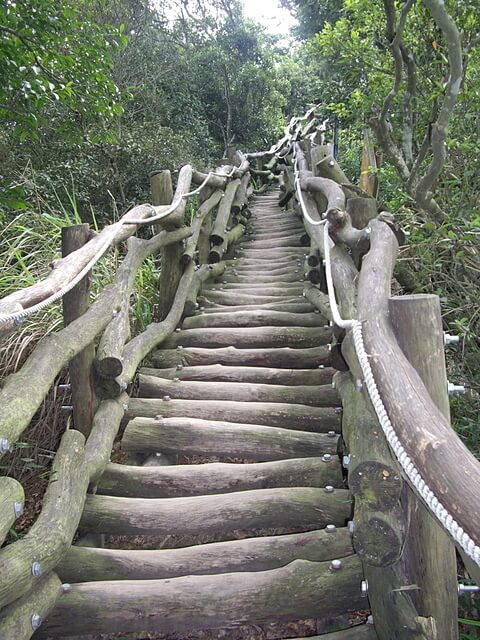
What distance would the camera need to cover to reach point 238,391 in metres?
3.05

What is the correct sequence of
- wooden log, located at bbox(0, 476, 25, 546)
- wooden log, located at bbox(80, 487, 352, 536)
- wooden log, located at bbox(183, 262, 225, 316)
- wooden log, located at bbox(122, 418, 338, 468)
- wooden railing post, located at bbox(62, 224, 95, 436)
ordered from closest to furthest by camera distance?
wooden log, located at bbox(0, 476, 25, 546), wooden log, located at bbox(80, 487, 352, 536), wooden railing post, located at bbox(62, 224, 95, 436), wooden log, located at bbox(122, 418, 338, 468), wooden log, located at bbox(183, 262, 225, 316)

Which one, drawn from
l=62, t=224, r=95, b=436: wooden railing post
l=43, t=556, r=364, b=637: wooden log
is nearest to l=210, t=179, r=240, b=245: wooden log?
l=62, t=224, r=95, b=436: wooden railing post

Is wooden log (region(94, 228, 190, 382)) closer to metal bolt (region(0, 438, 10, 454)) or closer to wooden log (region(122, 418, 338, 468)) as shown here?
wooden log (region(122, 418, 338, 468))

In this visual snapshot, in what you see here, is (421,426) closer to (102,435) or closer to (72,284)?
(72,284)

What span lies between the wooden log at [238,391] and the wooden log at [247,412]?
12 centimetres

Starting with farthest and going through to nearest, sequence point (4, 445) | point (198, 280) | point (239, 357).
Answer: point (198, 280) < point (239, 357) < point (4, 445)

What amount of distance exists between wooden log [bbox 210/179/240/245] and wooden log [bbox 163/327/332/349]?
1796mm

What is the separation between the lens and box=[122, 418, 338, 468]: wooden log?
100 inches

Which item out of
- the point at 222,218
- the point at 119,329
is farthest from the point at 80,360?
the point at 222,218

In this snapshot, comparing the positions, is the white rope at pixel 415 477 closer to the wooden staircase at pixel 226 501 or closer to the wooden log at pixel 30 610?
the wooden staircase at pixel 226 501

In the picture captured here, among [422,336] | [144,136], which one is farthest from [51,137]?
[422,336]

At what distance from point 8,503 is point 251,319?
273 cm

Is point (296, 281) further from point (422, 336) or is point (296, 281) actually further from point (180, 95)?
point (180, 95)

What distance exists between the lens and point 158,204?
12.9 ft
